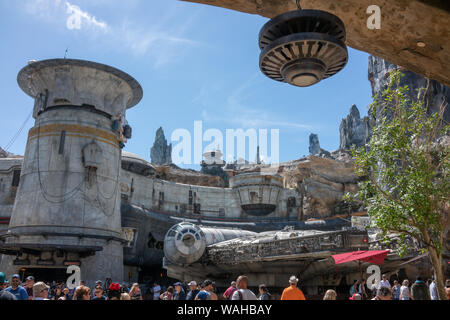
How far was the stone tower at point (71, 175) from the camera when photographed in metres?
23.6

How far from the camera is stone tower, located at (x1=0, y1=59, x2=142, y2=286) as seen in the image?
2358 centimetres

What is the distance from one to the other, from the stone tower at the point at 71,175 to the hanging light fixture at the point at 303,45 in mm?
21404

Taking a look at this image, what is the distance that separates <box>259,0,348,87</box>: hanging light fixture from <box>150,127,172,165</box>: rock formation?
18654cm

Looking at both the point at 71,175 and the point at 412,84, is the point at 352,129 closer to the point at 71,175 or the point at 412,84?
the point at 412,84

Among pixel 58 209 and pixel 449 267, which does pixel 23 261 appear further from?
pixel 449 267

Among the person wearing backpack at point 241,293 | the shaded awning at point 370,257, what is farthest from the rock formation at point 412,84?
the person wearing backpack at point 241,293

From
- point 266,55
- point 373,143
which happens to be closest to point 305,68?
point 266,55

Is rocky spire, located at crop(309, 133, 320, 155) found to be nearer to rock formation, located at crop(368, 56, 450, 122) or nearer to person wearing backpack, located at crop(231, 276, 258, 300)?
rock formation, located at crop(368, 56, 450, 122)

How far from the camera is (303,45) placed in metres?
4.20

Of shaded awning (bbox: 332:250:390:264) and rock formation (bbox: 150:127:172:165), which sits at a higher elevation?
rock formation (bbox: 150:127:172:165)

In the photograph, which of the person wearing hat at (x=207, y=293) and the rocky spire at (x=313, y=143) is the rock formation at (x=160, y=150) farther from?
the person wearing hat at (x=207, y=293)

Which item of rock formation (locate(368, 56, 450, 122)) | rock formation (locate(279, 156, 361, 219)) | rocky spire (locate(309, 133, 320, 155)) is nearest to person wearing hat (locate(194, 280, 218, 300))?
rock formation (locate(368, 56, 450, 122))

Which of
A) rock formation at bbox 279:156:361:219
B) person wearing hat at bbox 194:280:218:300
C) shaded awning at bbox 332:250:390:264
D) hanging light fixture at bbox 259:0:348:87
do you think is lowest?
person wearing hat at bbox 194:280:218:300

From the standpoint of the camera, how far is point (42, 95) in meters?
26.6
